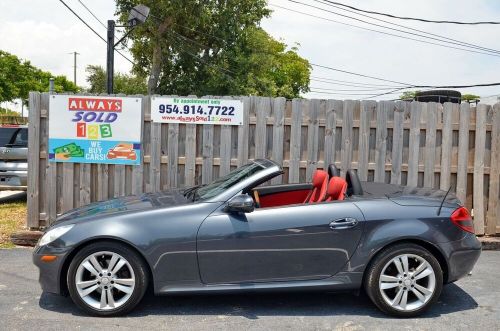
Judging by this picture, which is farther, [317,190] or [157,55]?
[157,55]

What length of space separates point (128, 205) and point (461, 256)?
2992 millimetres

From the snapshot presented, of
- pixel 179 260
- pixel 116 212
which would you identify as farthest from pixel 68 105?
pixel 179 260

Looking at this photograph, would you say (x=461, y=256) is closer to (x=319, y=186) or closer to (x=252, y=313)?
(x=319, y=186)

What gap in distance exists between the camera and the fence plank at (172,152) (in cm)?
701

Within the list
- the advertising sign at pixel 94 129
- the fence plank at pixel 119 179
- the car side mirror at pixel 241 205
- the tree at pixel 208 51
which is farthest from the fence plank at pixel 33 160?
the tree at pixel 208 51

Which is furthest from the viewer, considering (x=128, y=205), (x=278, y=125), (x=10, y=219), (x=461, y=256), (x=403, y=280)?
(x=10, y=219)

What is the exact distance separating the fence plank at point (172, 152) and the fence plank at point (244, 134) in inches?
34.6

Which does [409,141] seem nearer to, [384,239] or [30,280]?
[384,239]

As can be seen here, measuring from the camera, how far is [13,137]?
32.7 ft

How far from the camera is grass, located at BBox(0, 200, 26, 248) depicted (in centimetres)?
688

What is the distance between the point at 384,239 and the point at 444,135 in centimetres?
332

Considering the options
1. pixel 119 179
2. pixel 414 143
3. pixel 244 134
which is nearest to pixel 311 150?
pixel 244 134

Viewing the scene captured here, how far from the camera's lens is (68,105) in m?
6.91

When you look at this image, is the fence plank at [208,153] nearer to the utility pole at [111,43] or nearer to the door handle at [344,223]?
the door handle at [344,223]
